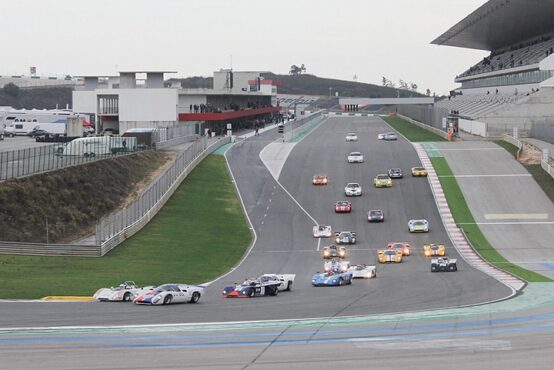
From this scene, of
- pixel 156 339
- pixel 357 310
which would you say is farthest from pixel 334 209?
pixel 156 339

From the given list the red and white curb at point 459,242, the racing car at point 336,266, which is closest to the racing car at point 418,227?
the red and white curb at point 459,242

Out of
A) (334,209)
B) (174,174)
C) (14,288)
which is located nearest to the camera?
(14,288)

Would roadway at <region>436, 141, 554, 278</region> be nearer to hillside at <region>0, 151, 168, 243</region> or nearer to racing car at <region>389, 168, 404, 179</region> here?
racing car at <region>389, 168, 404, 179</region>

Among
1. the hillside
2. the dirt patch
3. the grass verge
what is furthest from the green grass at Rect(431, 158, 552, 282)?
the hillside

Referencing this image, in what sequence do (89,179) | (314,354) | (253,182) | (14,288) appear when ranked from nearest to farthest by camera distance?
(314,354) → (14,288) → (89,179) → (253,182)

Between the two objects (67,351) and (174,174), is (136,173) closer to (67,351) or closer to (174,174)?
(174,174)

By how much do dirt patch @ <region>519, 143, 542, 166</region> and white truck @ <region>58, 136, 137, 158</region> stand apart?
36.6 metres

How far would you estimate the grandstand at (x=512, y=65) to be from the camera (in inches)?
4675

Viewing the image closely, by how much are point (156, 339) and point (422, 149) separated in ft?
265

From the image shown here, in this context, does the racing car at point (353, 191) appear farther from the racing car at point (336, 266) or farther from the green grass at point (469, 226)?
the racing car at point (336, 266)

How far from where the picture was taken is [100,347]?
30.8 meters

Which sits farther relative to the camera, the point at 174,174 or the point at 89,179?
the point at 174,174

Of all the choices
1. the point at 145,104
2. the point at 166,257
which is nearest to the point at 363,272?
the point at 166,257

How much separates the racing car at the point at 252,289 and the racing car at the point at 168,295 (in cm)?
211
